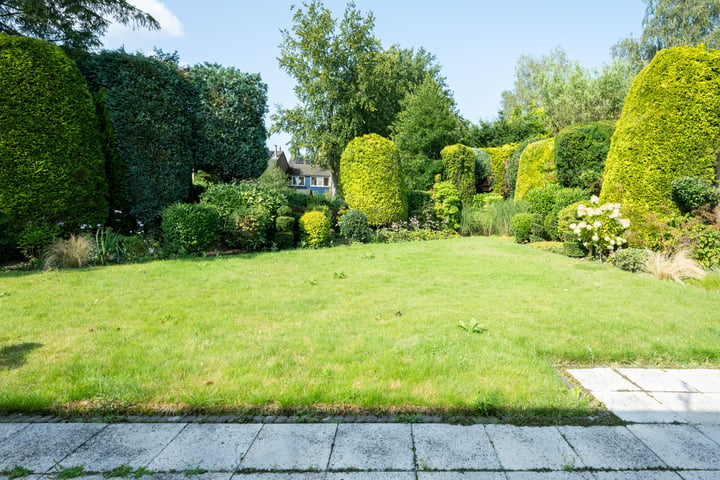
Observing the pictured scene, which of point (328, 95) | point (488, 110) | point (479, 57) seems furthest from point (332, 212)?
point (488, 110)

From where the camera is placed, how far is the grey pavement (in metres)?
2.09

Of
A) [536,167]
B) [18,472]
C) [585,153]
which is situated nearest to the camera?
[18,472]

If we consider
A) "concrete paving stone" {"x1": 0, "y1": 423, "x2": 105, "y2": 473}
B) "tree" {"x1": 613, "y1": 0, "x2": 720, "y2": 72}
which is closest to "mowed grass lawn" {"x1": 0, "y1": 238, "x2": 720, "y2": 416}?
A: "concrete paving stone" {"x1": 0, "y1": 423, "x2": 105, "y2": 473}

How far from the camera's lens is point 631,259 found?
→ 767 cm

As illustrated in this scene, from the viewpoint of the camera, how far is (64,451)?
7.55ft

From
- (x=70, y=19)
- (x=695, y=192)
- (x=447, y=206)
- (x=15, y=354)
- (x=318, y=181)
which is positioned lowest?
(x=15, y=354)

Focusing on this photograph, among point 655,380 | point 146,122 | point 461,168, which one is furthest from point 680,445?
point 461,168

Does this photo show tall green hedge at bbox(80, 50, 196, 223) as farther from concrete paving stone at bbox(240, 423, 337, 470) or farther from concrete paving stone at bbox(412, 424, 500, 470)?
concrete paving stone at bbox(412, 424, 500, 470)

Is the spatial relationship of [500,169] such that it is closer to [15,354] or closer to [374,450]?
A: [374,450]

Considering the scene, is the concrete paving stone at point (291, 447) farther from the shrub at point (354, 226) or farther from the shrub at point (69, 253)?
the shrub at point (354, 226)

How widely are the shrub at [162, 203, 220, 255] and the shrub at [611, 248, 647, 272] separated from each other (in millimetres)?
9132

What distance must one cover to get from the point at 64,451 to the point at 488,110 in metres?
29.1

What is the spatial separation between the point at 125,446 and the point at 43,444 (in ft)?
1.77

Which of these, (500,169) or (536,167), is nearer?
(536,167)
